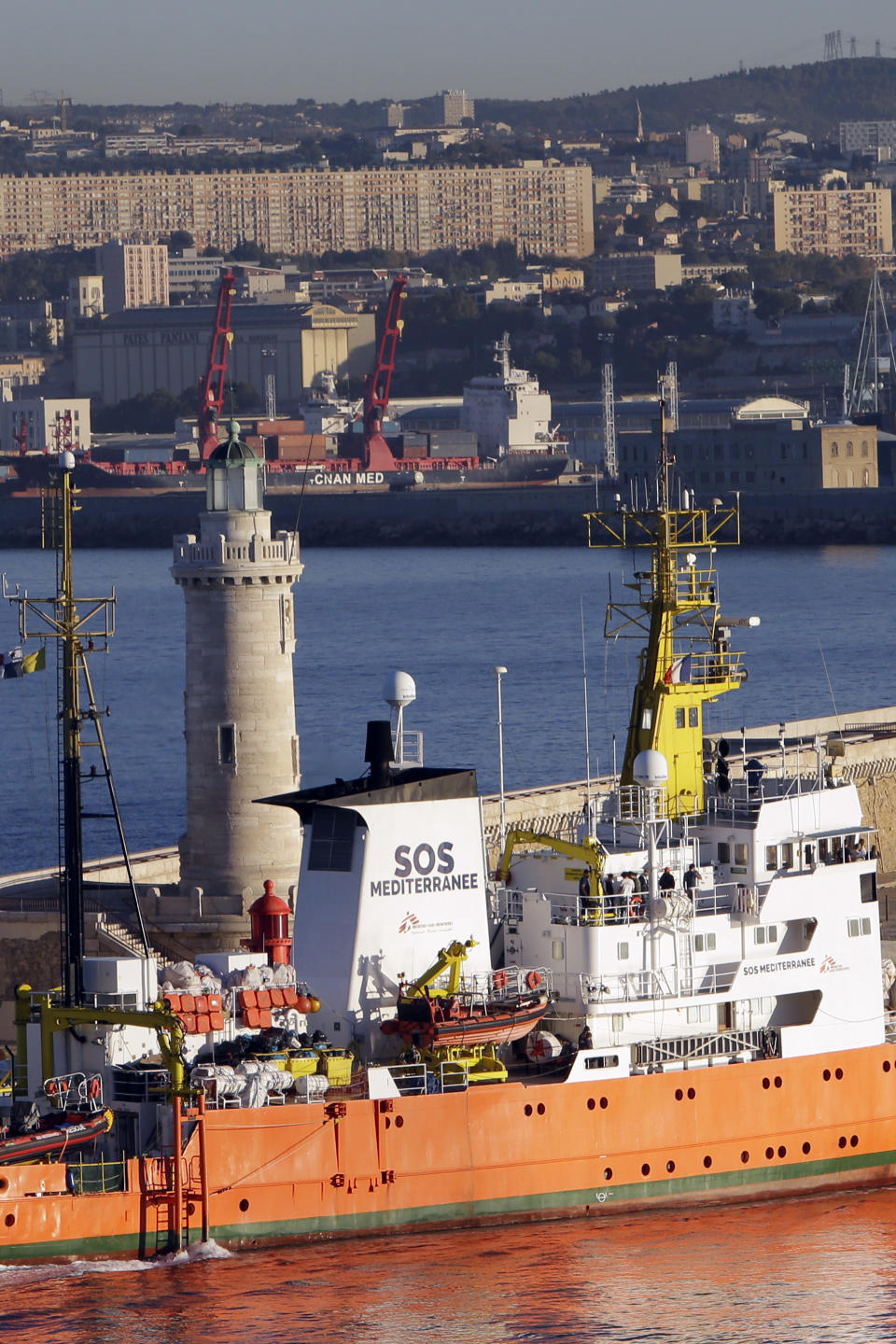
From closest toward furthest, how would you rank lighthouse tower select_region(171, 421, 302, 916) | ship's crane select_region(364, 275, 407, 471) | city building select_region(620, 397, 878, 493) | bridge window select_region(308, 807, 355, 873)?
bridge window select_region(308, 807, 355, 873)
lighthouse tower select_region(171, 421, 302, 916)
city building select_region(620, 397, 878, 493)
ship's crane select_region(364, 275, 407, 471)

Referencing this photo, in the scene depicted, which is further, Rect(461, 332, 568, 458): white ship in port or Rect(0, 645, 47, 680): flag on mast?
Rect(461, 332, 568, 458): white ship in port

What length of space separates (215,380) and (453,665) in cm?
9265

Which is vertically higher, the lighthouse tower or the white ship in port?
the white ship in port

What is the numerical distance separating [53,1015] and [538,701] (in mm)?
36841

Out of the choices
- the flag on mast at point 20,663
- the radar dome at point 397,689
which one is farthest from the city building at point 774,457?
the flag on mast at point 20,663

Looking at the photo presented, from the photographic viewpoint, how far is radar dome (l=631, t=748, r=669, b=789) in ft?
70.4

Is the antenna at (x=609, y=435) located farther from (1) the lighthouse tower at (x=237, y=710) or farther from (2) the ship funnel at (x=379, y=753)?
(2) the ship funnel at (x=379, y=753)

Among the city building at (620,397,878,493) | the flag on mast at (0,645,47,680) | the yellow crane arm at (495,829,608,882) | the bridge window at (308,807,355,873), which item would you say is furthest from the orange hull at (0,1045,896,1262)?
the city building at (620,397,878,493)

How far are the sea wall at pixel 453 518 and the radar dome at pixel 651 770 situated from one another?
8767 cm

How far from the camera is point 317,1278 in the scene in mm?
19359

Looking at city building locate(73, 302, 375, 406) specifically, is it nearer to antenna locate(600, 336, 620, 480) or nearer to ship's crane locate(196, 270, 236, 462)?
ship's crane locate(196, 270, 236, 462)

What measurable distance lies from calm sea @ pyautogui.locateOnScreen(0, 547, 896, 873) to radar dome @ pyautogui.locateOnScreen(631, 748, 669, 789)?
4553mm

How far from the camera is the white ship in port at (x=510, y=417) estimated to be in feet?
475

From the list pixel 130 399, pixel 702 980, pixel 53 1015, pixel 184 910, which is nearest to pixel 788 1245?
pixel 702 980
